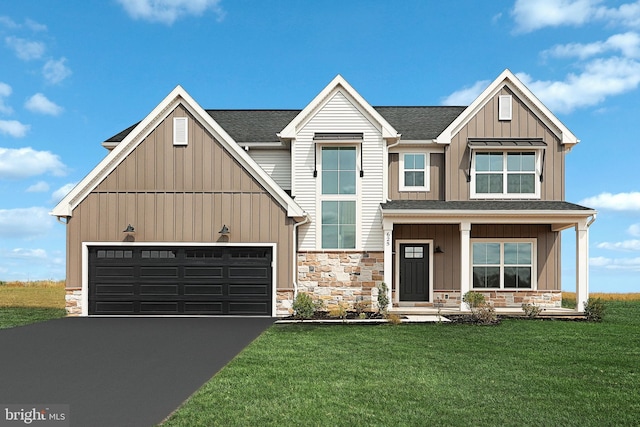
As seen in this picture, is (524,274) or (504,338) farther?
(524,274)

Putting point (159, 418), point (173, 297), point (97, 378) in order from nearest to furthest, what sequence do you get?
point (159, 418) → point (97, 378) → point (173, 297)

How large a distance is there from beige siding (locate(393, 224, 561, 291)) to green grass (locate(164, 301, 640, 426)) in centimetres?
625

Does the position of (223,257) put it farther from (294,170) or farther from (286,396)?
(286,396)

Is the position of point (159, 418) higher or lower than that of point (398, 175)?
lower

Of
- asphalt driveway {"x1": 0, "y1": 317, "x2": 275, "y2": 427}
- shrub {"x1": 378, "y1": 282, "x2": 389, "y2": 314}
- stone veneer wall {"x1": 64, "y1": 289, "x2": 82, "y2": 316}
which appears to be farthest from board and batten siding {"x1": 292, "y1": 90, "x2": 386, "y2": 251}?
stone veneer wall {"x1": 64, "y1": 289, "x2": 82, "y2": 316}

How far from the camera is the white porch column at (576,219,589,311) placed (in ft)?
58.7

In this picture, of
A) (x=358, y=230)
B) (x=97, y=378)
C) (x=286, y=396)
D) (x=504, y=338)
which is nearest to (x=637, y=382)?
(x=504, y=338)

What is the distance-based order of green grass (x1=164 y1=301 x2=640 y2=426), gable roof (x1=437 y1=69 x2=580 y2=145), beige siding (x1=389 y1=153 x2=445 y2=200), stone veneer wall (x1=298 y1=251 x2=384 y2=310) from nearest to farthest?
green grass (x1=164 y1=301 x2=640 y2=426), stone veneer wall (x1=298 y1=251 x2=384 y2=310), gable roof (x1=437 y1=69 x2=580 y2=145), beige siding (x1=389 y1=153 x2=445 y2=200)

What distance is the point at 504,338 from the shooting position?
13.0 metres

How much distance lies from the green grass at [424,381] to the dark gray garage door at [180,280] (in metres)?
4.21

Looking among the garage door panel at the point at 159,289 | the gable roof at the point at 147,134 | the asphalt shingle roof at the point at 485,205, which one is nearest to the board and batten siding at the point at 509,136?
the asphalt shingle roof at the point at 485,205

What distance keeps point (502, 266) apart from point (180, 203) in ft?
37.9

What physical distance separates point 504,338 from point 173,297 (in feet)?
33.3

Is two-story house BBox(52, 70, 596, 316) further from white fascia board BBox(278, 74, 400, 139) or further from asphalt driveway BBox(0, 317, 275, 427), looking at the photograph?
asphalt driveway BBox(0, 317, 275, 427)
